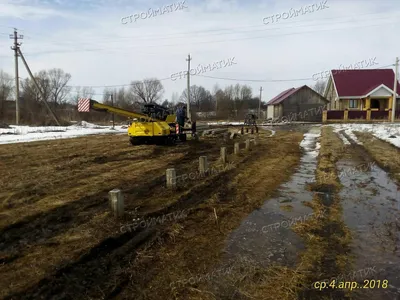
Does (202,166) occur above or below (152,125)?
below

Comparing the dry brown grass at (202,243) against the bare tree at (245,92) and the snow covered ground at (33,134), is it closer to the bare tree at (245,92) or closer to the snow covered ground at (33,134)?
the snow covered ground at (33,134)

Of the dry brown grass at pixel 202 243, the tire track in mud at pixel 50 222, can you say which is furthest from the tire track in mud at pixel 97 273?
the tire track in mud at pixel 50 222

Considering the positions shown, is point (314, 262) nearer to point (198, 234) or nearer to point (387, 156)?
point (198, 234)

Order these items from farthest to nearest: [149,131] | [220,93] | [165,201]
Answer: [220,93] → [149,131] → [165,201]

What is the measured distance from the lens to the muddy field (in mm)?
3816

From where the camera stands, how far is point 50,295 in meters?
3.54

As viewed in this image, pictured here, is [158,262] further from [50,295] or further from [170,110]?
[170,110]

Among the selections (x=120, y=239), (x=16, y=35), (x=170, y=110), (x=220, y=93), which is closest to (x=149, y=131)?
(x=170, y=110)

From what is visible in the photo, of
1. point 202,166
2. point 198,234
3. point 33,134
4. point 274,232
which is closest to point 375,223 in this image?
→ point 274,232

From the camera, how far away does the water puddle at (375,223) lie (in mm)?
4191

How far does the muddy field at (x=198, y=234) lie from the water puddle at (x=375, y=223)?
22mm

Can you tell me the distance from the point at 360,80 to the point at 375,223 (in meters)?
46.4

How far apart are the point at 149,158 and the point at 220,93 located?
76596mm

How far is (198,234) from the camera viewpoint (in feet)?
17.6
